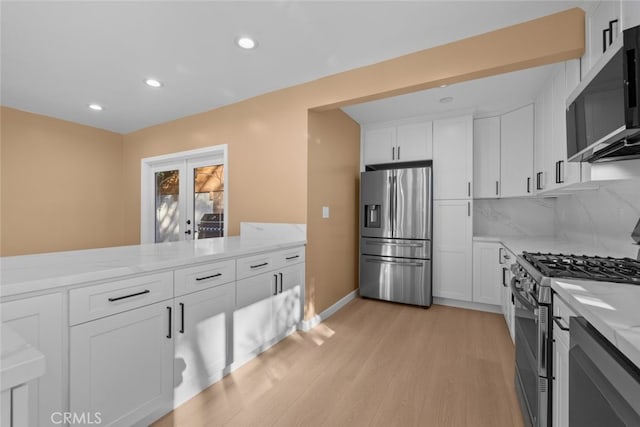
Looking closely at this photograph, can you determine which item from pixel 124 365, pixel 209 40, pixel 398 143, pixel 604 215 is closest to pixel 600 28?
pixel 604 215

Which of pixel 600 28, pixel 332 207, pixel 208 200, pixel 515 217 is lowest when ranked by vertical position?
pixel 515 217

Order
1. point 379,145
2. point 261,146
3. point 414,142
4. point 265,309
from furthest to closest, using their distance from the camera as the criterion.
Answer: point 379,145 → point 414,142 → point 261,146 → point 265,309

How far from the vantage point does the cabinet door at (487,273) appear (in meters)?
3.10

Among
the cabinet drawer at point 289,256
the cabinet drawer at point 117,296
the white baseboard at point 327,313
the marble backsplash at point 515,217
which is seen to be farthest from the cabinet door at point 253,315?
the marble backsplash at point 515,217

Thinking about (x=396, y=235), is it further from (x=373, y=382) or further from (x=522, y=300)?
(x=522, y=300)

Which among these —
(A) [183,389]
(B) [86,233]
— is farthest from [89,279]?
(B) [86,233]

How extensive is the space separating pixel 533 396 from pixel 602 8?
82.4 inches

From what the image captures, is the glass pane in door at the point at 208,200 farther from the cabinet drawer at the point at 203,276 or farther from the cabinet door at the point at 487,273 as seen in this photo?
the cabinet door at the point at 487,273

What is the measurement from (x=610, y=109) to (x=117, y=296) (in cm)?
227

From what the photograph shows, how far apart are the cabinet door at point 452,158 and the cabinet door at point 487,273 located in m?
0.64

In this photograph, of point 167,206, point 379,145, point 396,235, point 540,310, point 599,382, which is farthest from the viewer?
point 167,206

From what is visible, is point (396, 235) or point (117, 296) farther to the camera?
point (396, 235)

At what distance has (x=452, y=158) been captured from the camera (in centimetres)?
337

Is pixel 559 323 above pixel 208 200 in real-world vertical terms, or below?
below
